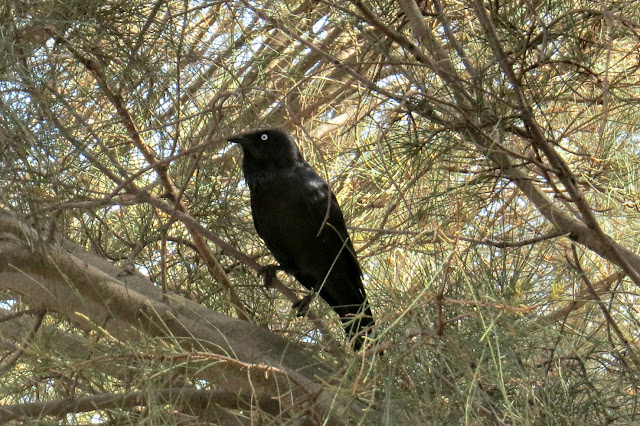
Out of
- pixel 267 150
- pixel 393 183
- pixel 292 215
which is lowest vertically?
pixel 393 183

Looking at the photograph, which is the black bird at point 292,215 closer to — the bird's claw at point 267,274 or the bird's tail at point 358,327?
the bird's claw at point 267,274

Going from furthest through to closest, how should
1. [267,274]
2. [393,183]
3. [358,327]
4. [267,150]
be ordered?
[267,150]
[267,274]
[393,183]
[358,327]

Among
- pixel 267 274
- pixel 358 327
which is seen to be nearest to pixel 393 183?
pixel 358 327

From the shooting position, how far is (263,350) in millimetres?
2043

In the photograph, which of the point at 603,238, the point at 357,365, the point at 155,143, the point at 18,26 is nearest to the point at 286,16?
the point at 155,143

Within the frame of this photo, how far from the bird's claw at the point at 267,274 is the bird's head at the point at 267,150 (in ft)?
1.12

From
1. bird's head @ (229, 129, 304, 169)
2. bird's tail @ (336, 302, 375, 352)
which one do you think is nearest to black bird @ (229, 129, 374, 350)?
bird's head @ (229, 129, 304, 169)

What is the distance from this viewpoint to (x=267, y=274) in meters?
2.76

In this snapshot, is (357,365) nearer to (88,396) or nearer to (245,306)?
(88,396)

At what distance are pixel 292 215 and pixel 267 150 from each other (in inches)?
8.9

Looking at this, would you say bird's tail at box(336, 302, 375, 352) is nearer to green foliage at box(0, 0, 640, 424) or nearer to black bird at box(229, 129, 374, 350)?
green foliage at box(0, 0, 640, 424)

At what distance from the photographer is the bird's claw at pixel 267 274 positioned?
106 inches

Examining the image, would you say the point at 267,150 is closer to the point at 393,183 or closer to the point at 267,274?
the point at 267,274

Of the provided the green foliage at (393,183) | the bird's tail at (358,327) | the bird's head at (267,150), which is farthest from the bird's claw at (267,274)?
the bird's tail at (358,327)
